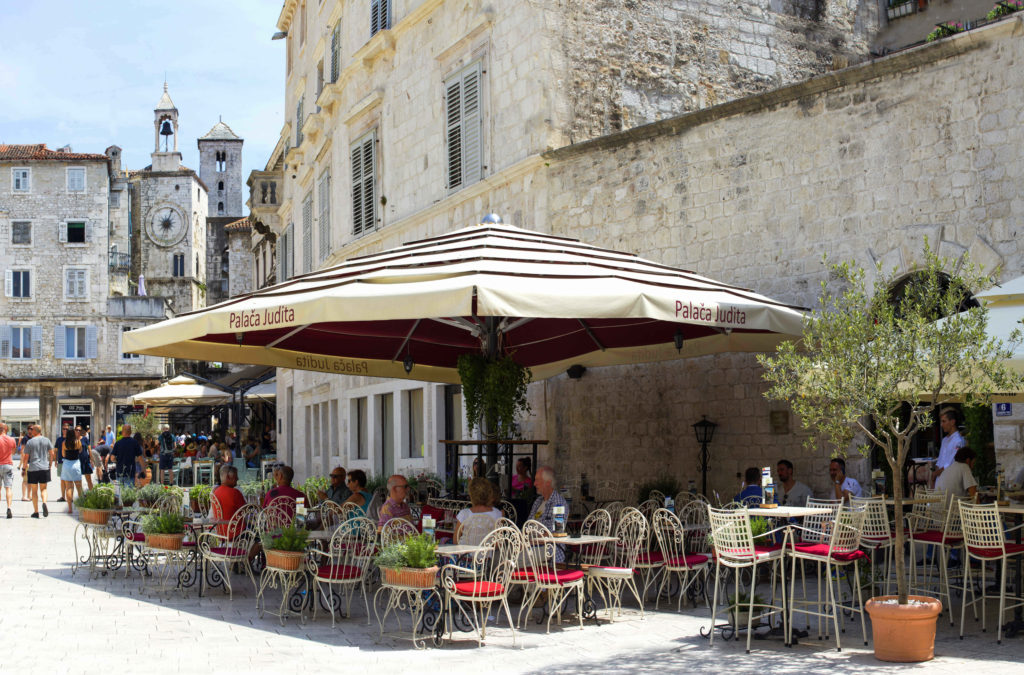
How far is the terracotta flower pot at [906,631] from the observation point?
20.9 feet

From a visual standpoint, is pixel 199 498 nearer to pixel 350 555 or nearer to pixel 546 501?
pixel 350 555

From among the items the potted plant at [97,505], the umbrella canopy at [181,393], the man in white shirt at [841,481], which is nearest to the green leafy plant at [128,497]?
the potted plant at [97,505]

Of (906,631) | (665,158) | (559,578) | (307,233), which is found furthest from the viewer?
(307,233)

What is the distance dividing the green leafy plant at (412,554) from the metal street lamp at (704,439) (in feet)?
17.0

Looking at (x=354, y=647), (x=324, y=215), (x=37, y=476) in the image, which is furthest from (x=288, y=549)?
(x=324, y=215)

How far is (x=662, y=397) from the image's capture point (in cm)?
1266

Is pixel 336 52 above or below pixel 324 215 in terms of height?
above

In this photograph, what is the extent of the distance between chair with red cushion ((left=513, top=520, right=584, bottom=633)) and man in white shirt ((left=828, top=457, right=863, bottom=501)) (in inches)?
124

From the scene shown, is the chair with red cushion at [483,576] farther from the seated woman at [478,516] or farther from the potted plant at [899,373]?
the potted plant at [899,373]

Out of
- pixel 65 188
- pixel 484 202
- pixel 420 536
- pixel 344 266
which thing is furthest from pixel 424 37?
pixel 65 188

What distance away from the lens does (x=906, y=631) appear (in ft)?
20.9

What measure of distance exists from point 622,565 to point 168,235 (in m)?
67.9

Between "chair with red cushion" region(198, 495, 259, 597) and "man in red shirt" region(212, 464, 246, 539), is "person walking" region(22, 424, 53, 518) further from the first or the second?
"chair with red cushion" region(198, 495, 259, 597)

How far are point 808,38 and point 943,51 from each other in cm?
668
